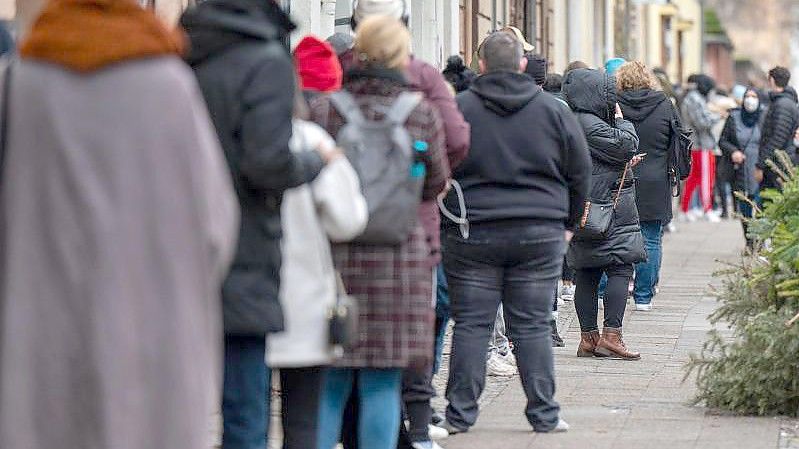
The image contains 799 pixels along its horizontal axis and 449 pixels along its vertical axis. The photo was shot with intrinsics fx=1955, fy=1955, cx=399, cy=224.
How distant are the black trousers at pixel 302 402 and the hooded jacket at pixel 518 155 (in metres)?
1.91

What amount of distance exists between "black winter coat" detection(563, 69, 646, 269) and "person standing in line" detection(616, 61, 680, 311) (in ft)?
5.08

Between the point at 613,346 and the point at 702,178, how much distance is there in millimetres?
14130

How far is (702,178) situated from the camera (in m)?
24.5

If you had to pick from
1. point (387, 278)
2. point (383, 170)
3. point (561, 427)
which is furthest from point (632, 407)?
point (383, 170)

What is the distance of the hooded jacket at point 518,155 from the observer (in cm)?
755

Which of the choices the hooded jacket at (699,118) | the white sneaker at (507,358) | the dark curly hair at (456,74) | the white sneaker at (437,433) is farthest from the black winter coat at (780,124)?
the white sneaker at (437,433)

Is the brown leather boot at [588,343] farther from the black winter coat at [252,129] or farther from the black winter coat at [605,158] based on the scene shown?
the black winter coat at [252,129]

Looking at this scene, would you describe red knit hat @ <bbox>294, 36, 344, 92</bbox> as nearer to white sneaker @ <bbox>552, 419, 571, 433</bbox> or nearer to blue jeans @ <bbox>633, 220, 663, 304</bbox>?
white sneaker @ <bbox>552, 419, 571, 433</bbox>

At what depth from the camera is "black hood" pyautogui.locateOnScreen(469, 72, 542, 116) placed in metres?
7.61

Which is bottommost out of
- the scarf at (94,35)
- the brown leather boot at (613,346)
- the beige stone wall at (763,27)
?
the beige stone wall at (763,27)

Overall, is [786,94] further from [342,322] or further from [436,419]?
[342,322]

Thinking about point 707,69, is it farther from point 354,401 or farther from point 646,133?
→ point 354,401

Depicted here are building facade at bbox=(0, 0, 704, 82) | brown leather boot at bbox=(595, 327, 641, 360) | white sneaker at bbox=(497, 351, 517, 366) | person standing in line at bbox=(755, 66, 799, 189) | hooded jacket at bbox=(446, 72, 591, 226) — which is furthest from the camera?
person standing in line at bbox=(755, 66, 799, 189)

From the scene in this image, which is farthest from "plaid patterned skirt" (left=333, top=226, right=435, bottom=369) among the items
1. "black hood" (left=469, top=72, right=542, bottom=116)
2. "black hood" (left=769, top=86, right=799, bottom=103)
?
"black hood" (left=769, top=86, right=799, bottom=103)
